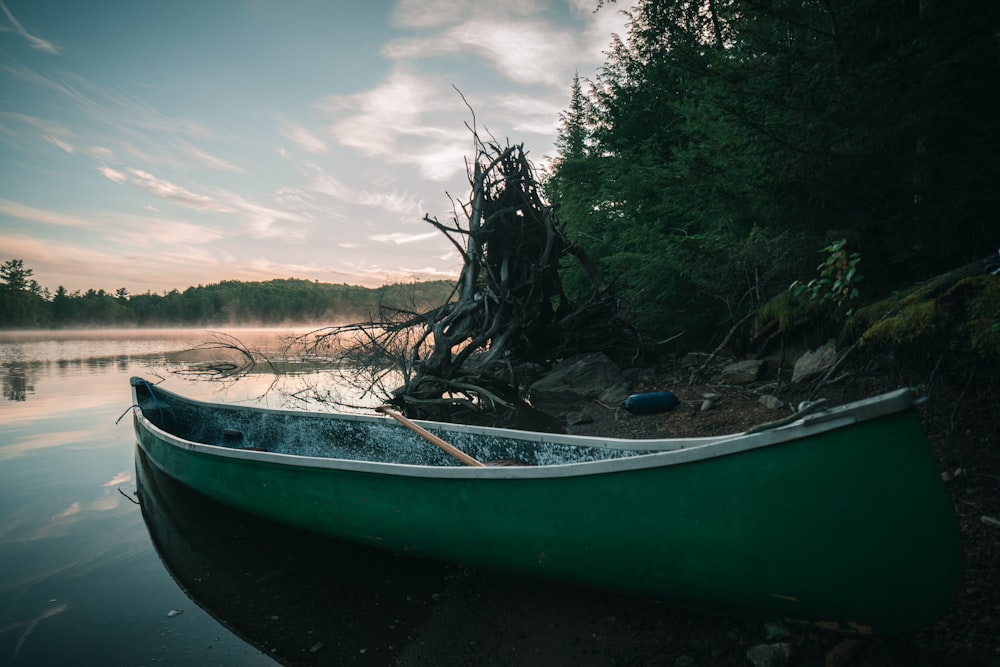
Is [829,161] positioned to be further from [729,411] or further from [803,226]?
[729,411]

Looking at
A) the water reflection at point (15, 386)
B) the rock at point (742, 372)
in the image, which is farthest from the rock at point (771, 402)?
the water reflection at point (15, 386)

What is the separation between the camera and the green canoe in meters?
1.89

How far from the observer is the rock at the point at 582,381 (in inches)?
343

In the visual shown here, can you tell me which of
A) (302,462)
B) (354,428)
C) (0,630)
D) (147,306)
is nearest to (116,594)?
(0,630)

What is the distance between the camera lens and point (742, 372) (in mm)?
7297

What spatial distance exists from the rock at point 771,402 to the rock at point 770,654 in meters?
4.03

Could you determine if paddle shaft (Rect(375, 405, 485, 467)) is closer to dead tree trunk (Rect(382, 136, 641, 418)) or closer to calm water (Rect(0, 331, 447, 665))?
calm water (Rect(0, 331, 447, 665))

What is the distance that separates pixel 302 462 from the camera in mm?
3438

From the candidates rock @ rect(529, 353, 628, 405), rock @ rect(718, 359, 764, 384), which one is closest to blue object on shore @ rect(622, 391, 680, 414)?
rock @ rect(718, 359, 764, 384)

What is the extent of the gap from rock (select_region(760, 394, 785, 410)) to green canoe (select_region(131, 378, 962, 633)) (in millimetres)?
3461

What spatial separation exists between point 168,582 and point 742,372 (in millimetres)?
7132

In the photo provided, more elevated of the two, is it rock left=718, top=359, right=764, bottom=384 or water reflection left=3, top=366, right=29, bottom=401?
rock left=718, top=359, right=764, bottom=384

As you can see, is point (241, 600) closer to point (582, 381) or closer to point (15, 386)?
point (582, 381)

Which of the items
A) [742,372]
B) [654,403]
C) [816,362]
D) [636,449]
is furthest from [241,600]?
[742,372]
